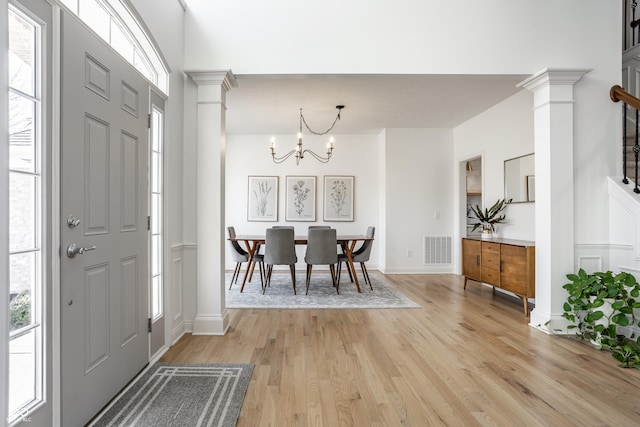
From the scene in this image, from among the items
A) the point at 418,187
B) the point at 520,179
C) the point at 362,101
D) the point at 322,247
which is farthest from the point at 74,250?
the point at 418,187

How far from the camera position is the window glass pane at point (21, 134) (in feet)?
4.32

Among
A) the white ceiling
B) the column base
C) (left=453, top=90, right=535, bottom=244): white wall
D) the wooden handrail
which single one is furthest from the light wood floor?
the white ceiling

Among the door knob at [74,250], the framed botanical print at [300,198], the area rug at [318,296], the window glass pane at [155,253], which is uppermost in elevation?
the framed botanical print at [300,198]

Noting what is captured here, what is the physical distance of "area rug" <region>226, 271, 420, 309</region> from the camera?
13.3ft

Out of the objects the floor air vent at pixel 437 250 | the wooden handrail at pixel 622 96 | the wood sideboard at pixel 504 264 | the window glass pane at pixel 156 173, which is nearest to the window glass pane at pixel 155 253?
the window glass pane at pixel 156 173

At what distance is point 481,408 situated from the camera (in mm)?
1839

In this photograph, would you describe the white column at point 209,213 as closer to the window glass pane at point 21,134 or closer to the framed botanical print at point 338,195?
the window glass pane at point 21,134

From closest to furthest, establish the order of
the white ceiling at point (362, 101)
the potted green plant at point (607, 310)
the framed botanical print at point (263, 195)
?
the potted green plant at point (607, 310) < the white ceiling at point (362, 101) < the framed botanical print at point (263, 195)

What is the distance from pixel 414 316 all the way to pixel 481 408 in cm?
175

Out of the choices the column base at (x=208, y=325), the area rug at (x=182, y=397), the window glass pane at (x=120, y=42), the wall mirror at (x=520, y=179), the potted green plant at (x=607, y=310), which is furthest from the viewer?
the wall mirror at (x=520, y=179)

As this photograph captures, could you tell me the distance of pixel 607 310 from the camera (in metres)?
2.88

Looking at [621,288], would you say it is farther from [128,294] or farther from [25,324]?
[25,324]

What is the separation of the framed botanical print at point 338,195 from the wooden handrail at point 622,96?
4.18 meters

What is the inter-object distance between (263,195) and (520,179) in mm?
4340
